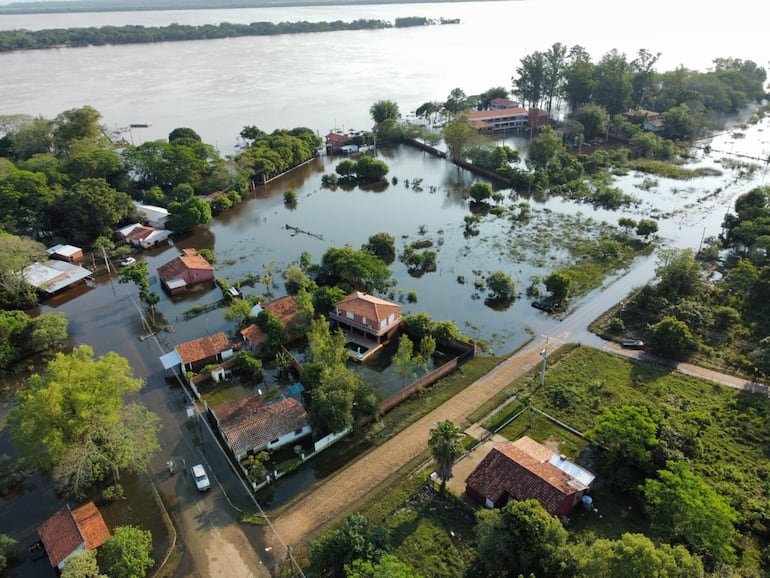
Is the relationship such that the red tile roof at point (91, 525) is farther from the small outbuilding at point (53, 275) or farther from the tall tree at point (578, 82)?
the tall tree at point (578, 82)

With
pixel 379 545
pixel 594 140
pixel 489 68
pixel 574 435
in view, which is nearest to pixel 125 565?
pixel 379 545

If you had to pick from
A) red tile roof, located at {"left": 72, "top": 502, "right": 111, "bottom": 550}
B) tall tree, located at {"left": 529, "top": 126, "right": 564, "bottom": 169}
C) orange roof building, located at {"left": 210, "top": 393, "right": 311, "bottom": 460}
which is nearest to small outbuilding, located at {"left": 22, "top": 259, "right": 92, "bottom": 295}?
orange roof building, located at {"left": 210, "top": 393, "right": 311, "bottom": 460}

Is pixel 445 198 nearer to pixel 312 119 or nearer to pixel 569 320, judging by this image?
pixel 569 320

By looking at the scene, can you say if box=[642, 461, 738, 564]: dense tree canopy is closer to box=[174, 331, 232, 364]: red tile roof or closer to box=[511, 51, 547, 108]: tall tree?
box=[174, 331, 232, 364]: red tile roof

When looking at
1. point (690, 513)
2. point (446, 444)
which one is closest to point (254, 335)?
point (446, 444)

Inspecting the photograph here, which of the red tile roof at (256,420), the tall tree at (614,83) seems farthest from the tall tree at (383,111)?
the red tile roof at (256,420)
